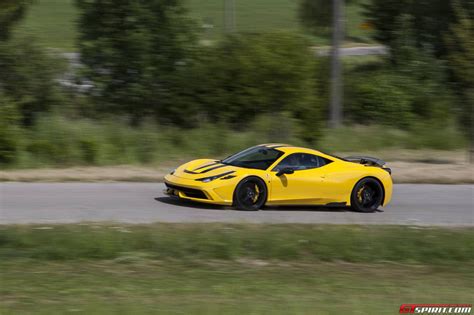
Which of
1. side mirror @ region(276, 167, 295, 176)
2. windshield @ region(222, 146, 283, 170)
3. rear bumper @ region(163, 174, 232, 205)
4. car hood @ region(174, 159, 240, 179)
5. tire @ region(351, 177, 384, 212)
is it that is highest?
windshield @ region(222, 146, 283, 170)

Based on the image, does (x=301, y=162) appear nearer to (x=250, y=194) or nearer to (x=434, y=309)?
(x=250, y=194)

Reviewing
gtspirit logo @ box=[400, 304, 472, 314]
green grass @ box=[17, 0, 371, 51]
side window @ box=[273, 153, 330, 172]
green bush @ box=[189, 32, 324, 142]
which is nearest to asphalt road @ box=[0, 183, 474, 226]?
side window @ box=[273, 153, 330, 172]

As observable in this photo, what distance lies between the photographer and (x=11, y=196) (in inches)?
636

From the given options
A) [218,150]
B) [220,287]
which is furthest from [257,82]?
[220,287]

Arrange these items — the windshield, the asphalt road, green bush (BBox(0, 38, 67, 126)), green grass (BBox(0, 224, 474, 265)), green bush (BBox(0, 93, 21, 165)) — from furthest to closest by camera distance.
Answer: green bush (BBox(0, 38, 67, 126)) → green bush (BBox(0, 93, 21, 165)) → the windshield → the asphalt road → green grass (BBox(0, 224, 474, 265))

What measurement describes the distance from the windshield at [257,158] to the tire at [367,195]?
1.65m

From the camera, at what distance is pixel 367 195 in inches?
648

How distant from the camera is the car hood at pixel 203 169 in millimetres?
15484

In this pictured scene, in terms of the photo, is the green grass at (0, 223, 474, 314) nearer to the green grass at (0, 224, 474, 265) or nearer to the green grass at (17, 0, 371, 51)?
the green grass at (0, 224, 474, 265)

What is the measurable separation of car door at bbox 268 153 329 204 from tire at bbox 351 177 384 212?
0.70m

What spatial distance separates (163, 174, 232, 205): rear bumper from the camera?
15.2 metres

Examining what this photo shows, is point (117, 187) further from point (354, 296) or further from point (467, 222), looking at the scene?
point (354, 296)

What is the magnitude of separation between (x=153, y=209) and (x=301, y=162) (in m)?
2.97

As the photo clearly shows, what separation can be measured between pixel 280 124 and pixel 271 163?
27.0 feet
